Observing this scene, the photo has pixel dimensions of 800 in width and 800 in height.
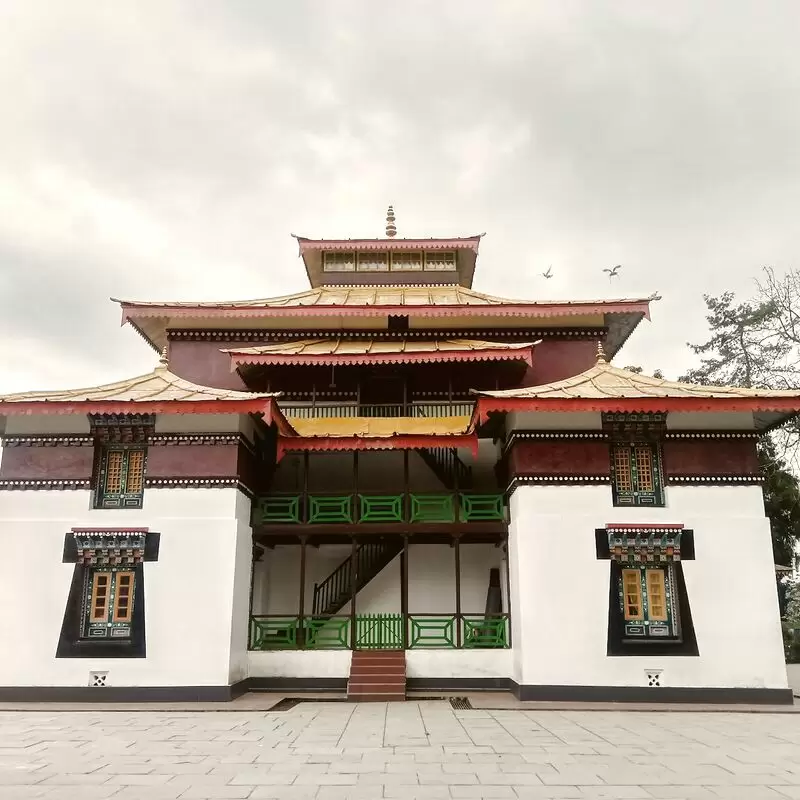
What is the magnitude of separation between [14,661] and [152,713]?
2.90 meters

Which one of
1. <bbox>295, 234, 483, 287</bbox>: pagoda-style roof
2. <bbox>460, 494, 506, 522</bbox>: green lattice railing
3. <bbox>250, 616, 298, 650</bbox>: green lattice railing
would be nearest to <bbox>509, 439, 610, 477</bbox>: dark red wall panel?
<bbox>460, 494, 506, 522</bbox>: green lattice railing

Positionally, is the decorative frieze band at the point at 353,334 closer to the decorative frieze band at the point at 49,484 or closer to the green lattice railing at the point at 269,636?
the decorative frieze band at the point at 49,484

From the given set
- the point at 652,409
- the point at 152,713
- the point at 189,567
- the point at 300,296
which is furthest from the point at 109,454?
the point at 652,409

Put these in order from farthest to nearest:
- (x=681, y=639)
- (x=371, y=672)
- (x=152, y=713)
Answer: (x=371, y=672)
(x=681, y=639)
(x=152, y=713)

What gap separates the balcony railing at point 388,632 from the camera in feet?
43.4

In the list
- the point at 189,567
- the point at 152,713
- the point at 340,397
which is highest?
the point at 340,397

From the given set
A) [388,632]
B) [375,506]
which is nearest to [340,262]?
[375,506]

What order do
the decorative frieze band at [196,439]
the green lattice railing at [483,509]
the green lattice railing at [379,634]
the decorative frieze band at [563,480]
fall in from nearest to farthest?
the decorative frieze band at [563,480]
the decorative frieze band at [196,439]
the green lattice railing at [379,634]
the green lattice railing at [483,509]

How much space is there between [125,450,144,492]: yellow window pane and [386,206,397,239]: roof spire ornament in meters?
11.5

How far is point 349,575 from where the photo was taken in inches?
607

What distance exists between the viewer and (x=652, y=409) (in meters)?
12.0

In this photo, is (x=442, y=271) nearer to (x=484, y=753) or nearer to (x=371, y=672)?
(x=371, y=672)

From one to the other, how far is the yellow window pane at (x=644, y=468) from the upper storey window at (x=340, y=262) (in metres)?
10.9

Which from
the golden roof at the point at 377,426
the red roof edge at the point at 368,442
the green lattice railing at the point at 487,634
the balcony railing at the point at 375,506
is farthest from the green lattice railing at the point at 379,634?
the golden roof at the point at 377,426
